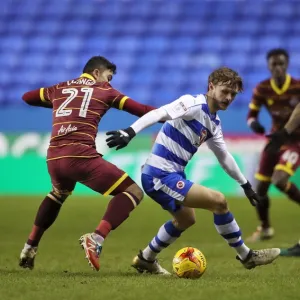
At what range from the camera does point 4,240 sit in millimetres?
8719

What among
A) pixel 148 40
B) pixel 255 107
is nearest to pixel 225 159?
pixel 255 107

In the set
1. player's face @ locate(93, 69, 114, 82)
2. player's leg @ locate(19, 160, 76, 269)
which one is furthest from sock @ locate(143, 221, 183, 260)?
player's face @ locate(93, 69, 114, 82)

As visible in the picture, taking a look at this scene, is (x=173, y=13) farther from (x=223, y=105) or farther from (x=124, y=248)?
(x=223, y=105)

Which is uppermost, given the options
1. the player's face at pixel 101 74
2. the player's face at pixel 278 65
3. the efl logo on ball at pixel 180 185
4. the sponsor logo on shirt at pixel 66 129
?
the player's face at pixel 278 65

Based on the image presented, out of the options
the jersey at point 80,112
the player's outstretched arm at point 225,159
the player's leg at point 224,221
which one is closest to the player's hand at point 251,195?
the player's outstretched arm at point 225,159

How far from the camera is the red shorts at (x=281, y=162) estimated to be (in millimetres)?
8695

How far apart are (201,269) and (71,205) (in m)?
6.66

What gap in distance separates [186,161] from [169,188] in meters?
0.28

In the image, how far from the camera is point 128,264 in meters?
6.87

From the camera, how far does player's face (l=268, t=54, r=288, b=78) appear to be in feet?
29.2

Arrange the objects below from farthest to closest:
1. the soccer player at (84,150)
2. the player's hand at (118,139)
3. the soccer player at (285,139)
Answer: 1. the soccer player at (285,139)
2. the soccer player at (84,150)
3. the player's hand at (118,139)

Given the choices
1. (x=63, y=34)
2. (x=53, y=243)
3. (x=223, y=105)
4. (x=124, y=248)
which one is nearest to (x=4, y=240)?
(x=53, y=243)

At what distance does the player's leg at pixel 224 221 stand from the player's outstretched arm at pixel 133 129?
1.92 ft

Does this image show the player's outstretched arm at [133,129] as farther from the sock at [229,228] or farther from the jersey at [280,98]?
the jersey at [280,98]
